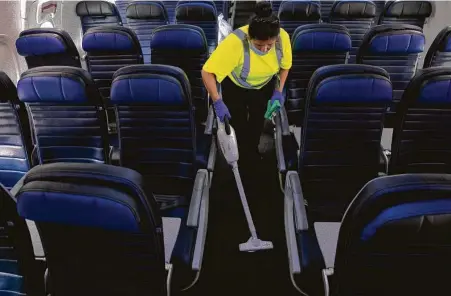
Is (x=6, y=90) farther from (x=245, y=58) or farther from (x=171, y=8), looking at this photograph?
(x=171, y=8)

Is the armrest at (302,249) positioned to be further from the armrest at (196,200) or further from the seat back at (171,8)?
the seat back at (171,8)

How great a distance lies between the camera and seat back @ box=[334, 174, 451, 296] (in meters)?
1.13

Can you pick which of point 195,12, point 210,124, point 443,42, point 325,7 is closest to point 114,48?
point 210,124

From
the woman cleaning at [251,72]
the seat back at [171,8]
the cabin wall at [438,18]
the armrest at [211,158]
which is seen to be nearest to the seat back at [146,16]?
the seat back at [171,8]

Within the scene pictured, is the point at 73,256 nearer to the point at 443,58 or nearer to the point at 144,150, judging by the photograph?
the point at 144,150

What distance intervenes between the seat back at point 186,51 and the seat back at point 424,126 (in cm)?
189

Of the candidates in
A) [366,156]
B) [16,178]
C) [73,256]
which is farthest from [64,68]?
[366,156]

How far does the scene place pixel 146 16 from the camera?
5.45 metres

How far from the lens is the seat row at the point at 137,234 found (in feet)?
3.81

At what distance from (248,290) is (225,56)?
1.58 metres

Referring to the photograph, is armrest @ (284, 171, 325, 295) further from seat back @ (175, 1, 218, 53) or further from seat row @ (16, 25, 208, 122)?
seat back @ (175, 1, 218, 53)

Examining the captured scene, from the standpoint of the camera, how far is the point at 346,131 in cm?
265

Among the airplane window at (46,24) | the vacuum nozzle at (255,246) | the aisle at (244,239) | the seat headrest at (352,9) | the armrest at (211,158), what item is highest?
the seat headrest at (352,9)

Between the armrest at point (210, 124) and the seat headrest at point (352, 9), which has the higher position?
the seat headrest at point (352, 9)
